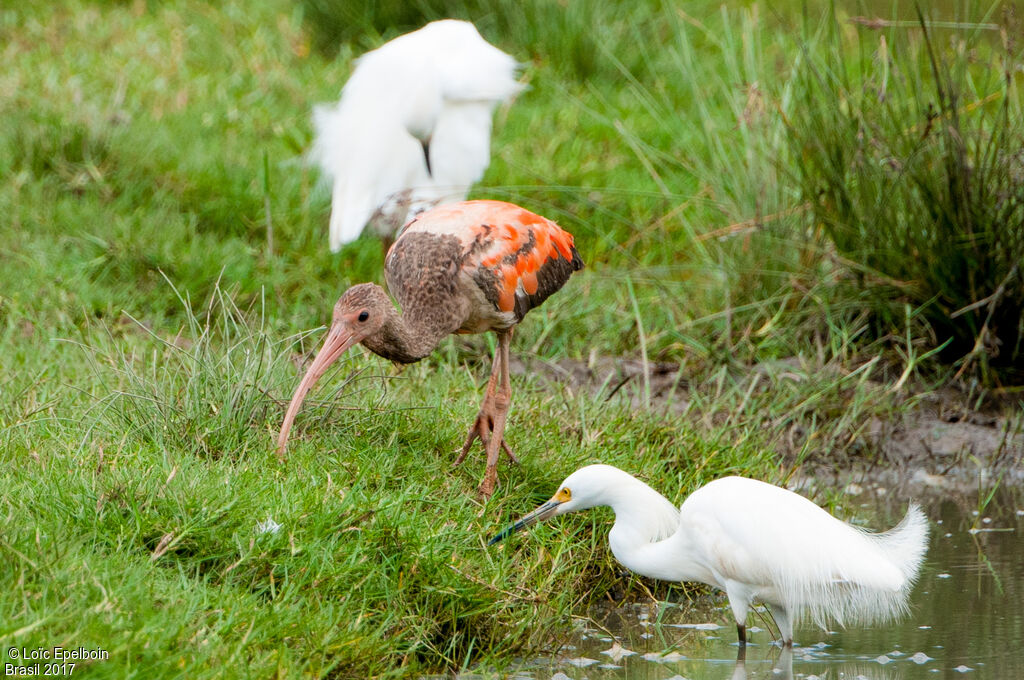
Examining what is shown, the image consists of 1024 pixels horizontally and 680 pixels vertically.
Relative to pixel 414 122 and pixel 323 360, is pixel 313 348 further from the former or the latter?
pixel 414 122

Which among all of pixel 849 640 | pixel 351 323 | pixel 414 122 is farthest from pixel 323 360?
pixel 414 122

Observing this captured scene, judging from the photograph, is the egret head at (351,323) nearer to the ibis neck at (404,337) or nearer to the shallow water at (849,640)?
the ibis neck at (404,337)

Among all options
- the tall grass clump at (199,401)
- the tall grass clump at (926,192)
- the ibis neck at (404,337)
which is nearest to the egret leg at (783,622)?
the ibis neck at (404,337)

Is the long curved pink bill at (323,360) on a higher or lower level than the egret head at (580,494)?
higher

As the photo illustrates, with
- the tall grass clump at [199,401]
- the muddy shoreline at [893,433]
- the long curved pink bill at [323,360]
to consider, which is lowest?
the muddy shoreline at [893,433]

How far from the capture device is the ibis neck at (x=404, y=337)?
4574 mm

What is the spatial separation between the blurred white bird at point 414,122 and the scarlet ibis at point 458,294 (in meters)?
1.95

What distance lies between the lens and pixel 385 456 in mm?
4523

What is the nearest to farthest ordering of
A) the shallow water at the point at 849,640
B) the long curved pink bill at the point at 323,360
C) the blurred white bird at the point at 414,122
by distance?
the shallow water at the point at 849,640
the long curved pink bill at the point at 323,360
the blurred white bird at the point at 414,122

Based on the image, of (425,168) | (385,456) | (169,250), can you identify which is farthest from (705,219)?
(385,456)

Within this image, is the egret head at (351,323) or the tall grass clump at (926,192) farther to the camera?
the tall grass clump at (926,192)

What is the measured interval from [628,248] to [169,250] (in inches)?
98.7

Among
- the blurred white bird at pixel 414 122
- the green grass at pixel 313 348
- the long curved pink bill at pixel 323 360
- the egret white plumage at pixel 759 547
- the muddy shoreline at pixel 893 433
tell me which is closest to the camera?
the green grass at pixel 313 348

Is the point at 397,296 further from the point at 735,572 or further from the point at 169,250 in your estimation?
the point at 169,250
